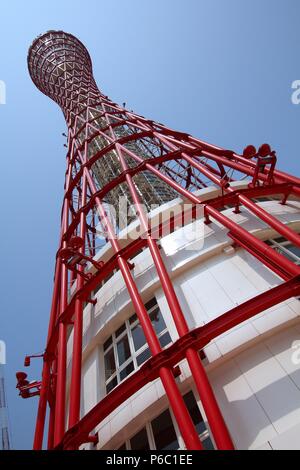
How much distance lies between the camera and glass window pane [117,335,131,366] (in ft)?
34.9

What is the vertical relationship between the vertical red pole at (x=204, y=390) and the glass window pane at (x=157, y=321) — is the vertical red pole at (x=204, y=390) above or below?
below

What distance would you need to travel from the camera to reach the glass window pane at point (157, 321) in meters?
10.4

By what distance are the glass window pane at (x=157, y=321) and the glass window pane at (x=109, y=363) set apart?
178 cm

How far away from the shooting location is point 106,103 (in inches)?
1110

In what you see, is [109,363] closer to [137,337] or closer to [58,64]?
[137,337]

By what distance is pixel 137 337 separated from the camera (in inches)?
432

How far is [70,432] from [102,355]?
3.85 meters

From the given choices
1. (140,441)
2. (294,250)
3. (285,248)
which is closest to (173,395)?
(140,441)

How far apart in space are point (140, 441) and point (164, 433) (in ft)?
2.40

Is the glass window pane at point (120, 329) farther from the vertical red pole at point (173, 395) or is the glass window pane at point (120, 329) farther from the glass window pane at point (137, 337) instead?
the vertical red pole at point (173, 395)

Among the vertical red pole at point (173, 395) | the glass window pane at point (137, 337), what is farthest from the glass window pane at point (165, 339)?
the vertical red pole at point (173, 395)

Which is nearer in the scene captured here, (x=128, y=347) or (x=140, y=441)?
(x=140, y=441)

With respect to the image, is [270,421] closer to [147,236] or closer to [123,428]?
[123,428]

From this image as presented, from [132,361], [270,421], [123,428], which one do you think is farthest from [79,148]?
[270,421]
